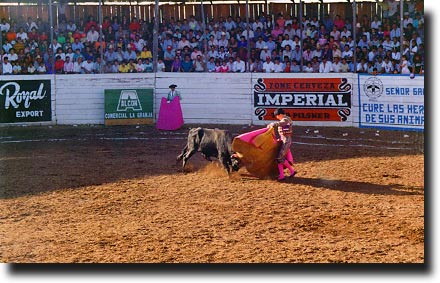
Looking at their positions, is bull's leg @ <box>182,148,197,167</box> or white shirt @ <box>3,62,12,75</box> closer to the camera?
bull's leg @ <box>182,148,197,167</box>

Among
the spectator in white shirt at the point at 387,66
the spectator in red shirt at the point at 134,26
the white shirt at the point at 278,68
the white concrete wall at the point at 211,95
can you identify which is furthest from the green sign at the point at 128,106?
the spectator in white shirt at the point at 387,66

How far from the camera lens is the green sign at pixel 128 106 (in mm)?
22000

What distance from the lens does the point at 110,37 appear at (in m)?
23.8

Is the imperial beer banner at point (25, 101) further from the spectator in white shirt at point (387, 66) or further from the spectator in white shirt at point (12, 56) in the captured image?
the spectator in white shirt at point (387, 66)

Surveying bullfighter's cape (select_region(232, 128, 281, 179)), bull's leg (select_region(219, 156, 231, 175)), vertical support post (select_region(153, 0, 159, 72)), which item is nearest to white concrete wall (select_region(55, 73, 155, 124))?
vertical support post (select_region(153, 0, 159, 72))

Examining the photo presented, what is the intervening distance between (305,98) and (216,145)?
7.65 meters

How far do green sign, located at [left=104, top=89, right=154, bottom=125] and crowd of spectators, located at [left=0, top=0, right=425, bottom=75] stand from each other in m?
0.95

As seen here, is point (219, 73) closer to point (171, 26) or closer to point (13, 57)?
point (171, 26)

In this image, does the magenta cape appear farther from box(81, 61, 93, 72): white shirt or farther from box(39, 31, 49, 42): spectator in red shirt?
box(39, 31, 49, 42): spectator in red shirt

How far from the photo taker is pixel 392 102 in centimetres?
2006

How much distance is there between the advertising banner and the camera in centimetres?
1962

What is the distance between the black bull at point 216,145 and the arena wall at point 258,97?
23.6 ft

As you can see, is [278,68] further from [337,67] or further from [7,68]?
[7,68]

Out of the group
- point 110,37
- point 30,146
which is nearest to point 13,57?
point 110,37
